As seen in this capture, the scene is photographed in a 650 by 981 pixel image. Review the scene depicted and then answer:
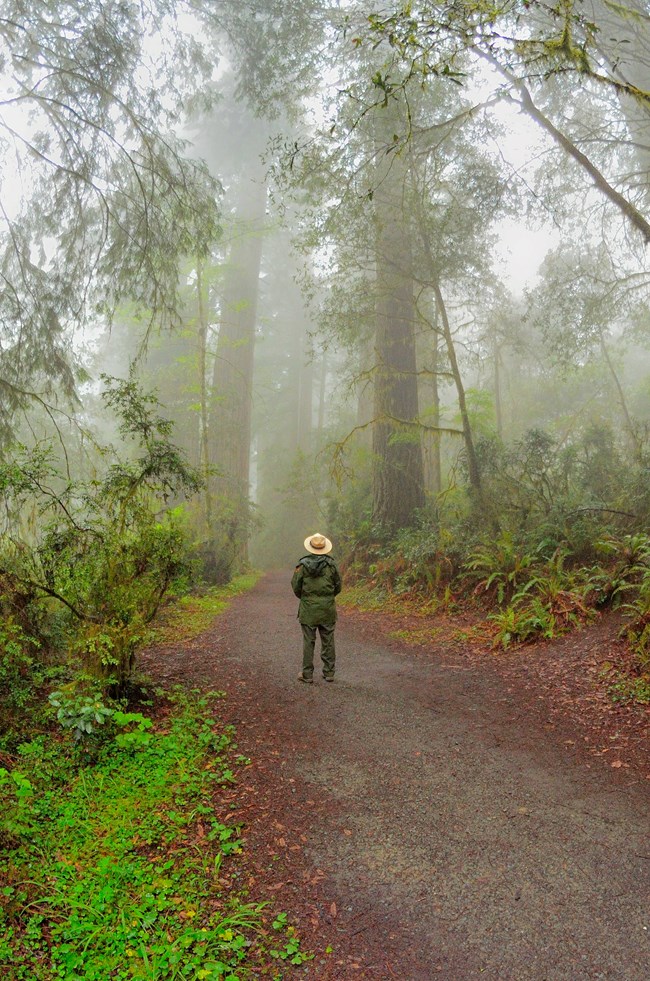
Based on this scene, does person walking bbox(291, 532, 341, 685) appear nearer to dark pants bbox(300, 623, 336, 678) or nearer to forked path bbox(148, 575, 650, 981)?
dark pants bbox(300, 623, 336, 678)

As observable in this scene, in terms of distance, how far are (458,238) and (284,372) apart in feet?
71.3

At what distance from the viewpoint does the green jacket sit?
21.2 feet

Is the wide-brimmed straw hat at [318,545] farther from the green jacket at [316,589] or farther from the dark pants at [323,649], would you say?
the dark pants at [323,649]

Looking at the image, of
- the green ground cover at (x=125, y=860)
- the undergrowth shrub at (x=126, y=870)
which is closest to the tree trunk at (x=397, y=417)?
the green ground cover at (x=125, y=860)

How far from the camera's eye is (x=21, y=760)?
4004mm

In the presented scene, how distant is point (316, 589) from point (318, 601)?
0.44 feet

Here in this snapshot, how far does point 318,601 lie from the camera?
6.48 m

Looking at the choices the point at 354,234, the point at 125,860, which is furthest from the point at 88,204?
the point at 125,860

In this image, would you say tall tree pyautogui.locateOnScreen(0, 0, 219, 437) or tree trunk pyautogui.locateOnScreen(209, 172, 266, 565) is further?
tree trunk pyautogui.locateOnScreen(209, 172, 266, 565)

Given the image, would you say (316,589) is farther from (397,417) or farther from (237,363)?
(237,363)

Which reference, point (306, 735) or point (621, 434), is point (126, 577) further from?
point (621, 434)

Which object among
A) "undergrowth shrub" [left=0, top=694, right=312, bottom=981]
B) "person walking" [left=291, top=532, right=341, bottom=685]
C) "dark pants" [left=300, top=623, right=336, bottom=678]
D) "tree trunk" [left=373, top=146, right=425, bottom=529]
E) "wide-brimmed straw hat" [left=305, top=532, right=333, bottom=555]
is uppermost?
"tree trunk" [left=373, top=146, right=425, bottom=529]

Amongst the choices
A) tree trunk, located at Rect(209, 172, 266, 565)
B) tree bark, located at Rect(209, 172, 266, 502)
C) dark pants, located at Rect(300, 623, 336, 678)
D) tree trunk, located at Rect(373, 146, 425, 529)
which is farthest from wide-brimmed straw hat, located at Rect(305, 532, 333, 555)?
tree bark, located at Rect(209, 172, 266, 502)

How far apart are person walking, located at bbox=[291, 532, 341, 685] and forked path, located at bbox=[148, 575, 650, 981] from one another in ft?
1.34
